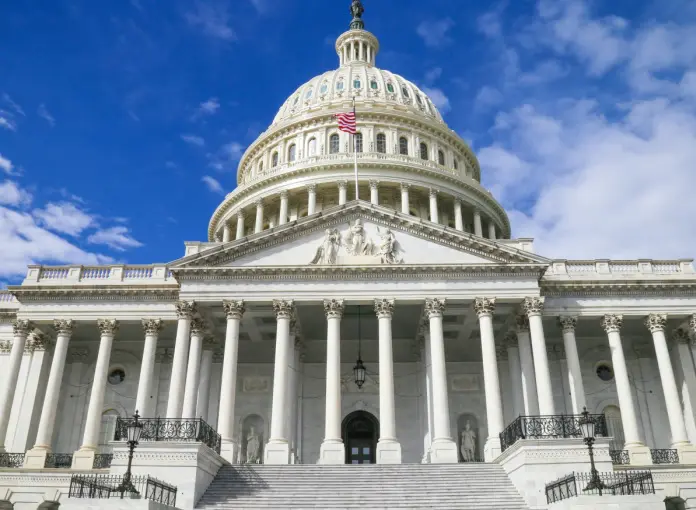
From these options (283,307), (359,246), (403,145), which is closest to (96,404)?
(283,307)

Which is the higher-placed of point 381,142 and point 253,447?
point 381,142

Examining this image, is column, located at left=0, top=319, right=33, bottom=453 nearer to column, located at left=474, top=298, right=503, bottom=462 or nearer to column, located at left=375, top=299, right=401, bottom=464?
column, located at left=375, top=299, right=401, bottom=464

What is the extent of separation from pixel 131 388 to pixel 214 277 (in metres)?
11.5

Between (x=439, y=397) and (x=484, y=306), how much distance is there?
216 inches

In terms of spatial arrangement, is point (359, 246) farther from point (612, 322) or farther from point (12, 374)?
point (12, 374)

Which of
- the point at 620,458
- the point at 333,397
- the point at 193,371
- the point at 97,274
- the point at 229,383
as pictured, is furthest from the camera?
the point at 97,274

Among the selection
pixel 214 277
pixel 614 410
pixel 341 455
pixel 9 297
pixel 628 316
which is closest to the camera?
pixel 341 455

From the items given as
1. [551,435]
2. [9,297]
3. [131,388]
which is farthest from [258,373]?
[551,435]

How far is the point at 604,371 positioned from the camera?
138ft

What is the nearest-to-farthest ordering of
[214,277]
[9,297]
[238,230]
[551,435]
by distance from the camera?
[551,435]
[214,277]
[9,297]
[238,230]

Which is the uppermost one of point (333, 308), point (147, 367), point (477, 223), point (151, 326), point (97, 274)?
point (477, 223)

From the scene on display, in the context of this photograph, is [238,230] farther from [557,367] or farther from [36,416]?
[557,367]

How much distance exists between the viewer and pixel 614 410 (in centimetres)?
4078

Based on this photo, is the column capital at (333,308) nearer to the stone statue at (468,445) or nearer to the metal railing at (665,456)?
the stone statue at (468,445)
